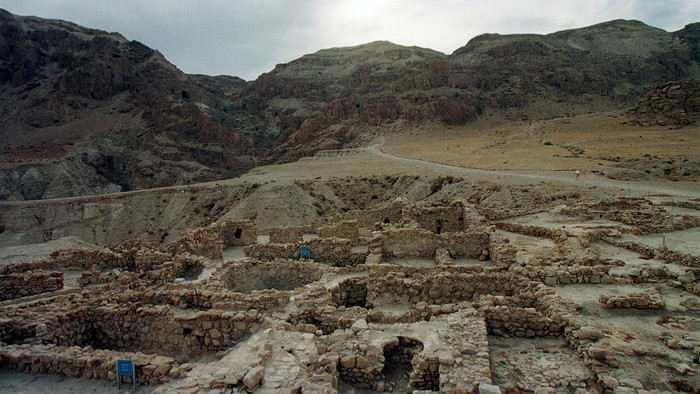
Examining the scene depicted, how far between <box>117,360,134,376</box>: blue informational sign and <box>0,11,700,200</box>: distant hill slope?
224 ft

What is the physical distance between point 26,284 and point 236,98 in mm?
130869

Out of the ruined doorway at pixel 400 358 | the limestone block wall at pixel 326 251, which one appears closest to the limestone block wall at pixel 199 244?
the limestone block wall at pixel 326 251

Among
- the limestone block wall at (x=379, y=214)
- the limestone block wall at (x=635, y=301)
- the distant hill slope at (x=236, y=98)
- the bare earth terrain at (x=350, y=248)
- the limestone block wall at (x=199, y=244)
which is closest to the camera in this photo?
the bare earth terrain at (x=350, y=248)

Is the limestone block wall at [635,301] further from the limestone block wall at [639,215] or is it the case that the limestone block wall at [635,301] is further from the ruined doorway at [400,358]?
the limestone block wall at [639,215]

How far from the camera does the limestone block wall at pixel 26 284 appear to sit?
10.6 m

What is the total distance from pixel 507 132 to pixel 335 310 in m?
83.7

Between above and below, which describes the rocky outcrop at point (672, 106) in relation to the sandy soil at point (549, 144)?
above

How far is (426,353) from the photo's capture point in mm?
5891

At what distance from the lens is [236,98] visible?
132000mm

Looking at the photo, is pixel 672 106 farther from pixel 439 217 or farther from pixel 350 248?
pixel 350 248

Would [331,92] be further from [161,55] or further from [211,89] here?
[161,55]

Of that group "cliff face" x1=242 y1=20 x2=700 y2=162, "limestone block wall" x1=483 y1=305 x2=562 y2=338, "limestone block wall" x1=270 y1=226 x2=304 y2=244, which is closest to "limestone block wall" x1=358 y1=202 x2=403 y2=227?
"limestone block wall" x1=270 y1=226 x2=304 y2=244

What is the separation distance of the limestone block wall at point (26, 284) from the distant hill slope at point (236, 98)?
60.4m

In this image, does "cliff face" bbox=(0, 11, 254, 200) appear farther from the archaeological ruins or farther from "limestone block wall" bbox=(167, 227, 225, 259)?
the archaeological ruins
